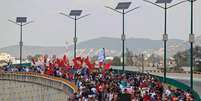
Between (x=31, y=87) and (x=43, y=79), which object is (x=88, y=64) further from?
(x=31, y=87)

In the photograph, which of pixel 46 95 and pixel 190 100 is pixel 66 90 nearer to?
pixel 46 95

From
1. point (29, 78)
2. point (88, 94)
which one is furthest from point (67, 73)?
point (88, 94)

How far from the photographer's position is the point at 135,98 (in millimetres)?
24875

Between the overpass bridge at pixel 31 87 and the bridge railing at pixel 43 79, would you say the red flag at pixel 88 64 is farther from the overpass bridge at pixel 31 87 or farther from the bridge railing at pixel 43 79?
the overpass bridge at pixel 31 87

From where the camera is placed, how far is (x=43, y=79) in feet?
181

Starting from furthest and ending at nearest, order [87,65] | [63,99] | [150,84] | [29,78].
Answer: [29,78], [63,99], [87,65], [150,84]

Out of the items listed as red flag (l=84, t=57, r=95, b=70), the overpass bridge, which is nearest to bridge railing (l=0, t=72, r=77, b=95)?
the overpass bridge

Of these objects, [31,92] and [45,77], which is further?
[31,92]

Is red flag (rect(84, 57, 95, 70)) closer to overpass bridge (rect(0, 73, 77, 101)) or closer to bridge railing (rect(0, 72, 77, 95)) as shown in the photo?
bridge railing (rect(0, 72, 77, 95))

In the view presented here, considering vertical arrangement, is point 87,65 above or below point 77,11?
below

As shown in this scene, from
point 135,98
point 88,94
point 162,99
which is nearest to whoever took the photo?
point 135,98

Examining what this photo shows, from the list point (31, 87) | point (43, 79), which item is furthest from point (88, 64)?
point (31, 87)

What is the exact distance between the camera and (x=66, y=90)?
44656 millimetres

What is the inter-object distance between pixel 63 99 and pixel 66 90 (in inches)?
124
